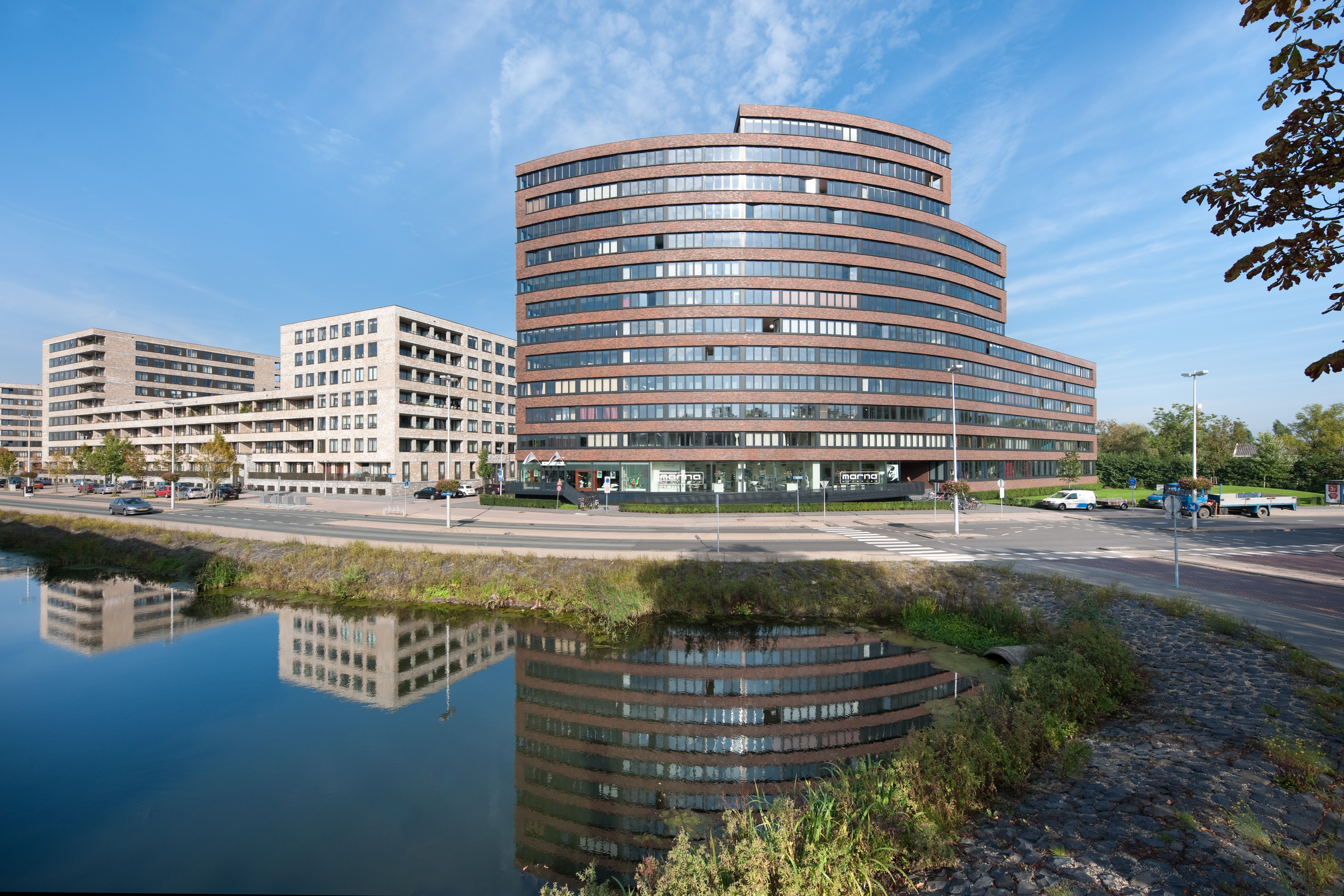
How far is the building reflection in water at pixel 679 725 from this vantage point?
978 cm

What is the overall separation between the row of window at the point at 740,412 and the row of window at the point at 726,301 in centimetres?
969

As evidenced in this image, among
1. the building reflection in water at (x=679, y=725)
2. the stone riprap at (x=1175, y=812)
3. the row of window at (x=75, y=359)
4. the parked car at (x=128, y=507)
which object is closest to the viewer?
the stone riprap at (x=1175, y=812)

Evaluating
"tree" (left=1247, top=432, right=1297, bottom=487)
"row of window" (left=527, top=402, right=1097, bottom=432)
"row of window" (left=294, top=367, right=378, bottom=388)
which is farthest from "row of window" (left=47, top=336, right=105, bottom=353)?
"tree" (left=1247, top=432, right=1297, bottom=487)

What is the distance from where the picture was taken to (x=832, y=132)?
172 ft

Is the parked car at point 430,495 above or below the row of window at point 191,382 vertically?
below

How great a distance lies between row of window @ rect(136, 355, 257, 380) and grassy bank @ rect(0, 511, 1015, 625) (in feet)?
346

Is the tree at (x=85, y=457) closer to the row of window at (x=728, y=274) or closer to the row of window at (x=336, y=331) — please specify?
the row of window at (x=336, y=331)

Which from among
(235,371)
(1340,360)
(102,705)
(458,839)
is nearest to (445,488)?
(102,705)

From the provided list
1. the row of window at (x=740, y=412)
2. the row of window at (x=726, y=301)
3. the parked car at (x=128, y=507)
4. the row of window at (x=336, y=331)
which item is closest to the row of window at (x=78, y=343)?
the row of window at (x=336, y=331)

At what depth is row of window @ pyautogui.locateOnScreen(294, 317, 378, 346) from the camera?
66062 mm

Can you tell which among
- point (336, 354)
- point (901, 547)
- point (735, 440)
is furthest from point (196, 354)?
point (901, 547)

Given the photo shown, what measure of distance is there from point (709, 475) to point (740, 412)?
6.77 metres

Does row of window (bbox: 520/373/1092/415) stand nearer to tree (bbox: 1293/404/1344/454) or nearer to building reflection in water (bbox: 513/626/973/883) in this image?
building reflection in water (bbox: 513/626/973/883)

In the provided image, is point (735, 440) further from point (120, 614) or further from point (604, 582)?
point (120, 614)
